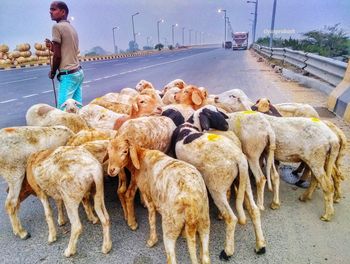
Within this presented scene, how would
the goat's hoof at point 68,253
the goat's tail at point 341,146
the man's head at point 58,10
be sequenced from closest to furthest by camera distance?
the goat's hoof at point 68,253 → the goat's tail at point 341,146 → the man's head at point 58,10

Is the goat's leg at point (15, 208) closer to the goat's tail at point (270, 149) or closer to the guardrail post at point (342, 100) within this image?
the goat's tail at point (270, 149)

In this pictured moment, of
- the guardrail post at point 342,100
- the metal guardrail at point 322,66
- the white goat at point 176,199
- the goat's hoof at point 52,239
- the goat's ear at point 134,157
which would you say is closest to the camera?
the white goat at point 176,199

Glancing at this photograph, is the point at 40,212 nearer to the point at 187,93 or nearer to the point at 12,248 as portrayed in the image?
the point at 12,248

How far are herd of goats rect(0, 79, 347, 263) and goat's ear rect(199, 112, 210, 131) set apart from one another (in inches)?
0.6

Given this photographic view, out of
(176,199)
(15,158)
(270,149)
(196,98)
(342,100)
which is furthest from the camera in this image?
(342,100)

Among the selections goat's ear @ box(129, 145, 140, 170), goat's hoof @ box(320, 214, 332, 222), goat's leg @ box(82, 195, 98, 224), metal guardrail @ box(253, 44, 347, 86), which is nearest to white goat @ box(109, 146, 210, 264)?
goat's ear @ box(129, 145, 140, 170)

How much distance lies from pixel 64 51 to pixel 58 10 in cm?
77

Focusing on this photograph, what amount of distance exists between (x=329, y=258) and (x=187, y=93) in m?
3.03

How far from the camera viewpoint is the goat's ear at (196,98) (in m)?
4.85

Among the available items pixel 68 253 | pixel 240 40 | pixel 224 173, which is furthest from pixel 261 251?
pixel 240 40

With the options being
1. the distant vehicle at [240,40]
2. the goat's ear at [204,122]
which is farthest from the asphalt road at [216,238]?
the distant vehicle at [240,40]

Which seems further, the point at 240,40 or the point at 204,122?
the point at 240,40

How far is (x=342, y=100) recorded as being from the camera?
7.18m

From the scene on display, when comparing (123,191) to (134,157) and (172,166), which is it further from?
(172,166)
